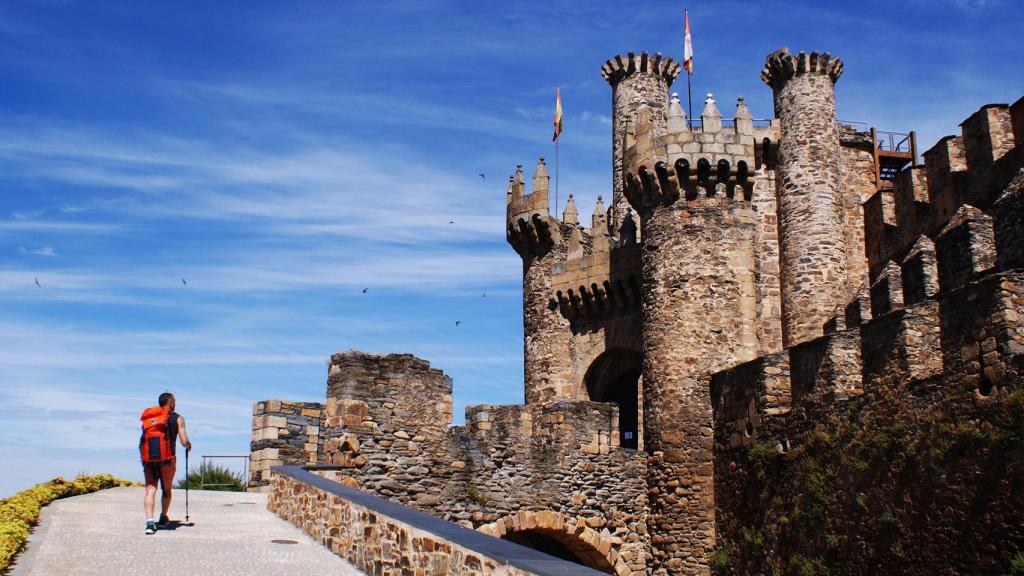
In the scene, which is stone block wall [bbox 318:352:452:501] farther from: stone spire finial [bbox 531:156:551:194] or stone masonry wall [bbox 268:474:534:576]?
stone spire finial [bbox 531:156:551:194]

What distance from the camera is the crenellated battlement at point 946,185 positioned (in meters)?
25.8

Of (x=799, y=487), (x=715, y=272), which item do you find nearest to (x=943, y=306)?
(x=799, y=487)

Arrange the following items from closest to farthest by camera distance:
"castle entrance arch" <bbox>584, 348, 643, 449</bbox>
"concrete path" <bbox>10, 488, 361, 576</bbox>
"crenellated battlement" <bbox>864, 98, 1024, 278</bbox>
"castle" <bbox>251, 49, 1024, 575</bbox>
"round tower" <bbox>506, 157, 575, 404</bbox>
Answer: "concrete path" <bbox>10, 488, 361, 576</bbox>, "castle" <bbox>251, 49, 1024, 575</bbox>, "crenellated battlement" <bbox>864, 98, 1024, 278</bbox>, "castle entrance arch" <bbox>584, 348, 643, 449</bbox>, "round tower" <bbox>506, 157, 575, 404</bbox>

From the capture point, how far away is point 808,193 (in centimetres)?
2933

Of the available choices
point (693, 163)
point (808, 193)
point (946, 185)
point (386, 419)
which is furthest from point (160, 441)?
point (946, 185)

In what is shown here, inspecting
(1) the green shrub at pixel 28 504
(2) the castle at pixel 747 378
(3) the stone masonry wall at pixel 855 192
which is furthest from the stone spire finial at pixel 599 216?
(1) the green shrub at pixel 28 504

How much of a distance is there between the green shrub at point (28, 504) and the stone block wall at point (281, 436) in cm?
253

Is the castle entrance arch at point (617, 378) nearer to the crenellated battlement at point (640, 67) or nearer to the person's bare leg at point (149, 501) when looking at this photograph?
the crenellated battlement at point (640, 67)

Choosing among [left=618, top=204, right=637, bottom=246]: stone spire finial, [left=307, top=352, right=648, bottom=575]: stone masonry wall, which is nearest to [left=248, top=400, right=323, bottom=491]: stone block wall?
[left=307, top=352, right=648, bottom=575]: stone masonry wall

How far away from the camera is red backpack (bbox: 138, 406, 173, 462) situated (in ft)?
40.7

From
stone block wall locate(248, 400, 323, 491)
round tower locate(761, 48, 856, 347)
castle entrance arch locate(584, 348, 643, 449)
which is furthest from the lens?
round tower locate(761, 48, 856, 347)

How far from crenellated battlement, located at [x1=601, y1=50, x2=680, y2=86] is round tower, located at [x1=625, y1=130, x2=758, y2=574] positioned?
405 inches

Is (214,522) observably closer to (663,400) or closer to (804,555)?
(804,555)

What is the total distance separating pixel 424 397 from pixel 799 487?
234 inches
